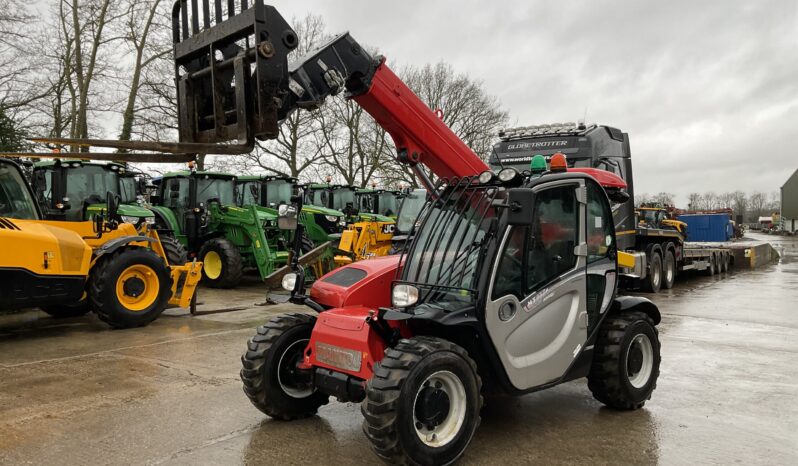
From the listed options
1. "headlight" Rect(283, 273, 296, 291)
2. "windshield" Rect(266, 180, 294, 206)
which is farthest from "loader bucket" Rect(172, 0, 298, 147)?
"windshield" Rect(266, 180, 294, 206)

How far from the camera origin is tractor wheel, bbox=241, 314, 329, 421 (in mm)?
4562

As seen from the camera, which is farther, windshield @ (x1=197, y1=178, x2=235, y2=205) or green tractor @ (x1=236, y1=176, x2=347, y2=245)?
green tractor @ (x1=236, y1=176, x2=347, y2=245)

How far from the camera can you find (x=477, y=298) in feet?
13.2

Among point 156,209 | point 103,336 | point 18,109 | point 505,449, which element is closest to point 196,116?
point 505,449

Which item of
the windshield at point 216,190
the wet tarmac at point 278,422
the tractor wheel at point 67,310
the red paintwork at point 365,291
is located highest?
the windshield at point 216,190

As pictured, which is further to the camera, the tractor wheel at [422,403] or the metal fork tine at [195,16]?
the metal fork tine at [195,16]

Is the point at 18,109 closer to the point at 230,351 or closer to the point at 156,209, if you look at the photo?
the point at 156,209

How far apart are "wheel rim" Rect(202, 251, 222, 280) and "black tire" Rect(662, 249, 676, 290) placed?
33.9 ft

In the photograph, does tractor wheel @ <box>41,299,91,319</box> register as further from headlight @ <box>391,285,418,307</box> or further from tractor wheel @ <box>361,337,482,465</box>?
tractor wheel @ <box>361,337,482,465</box>

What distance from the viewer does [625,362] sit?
16.2ft

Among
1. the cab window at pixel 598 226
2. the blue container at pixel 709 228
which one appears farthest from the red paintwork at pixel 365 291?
the blue container at pixel 709 228

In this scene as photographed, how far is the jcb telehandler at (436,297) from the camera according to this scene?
3.80m

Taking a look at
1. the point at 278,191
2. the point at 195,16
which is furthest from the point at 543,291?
the point at 278,191

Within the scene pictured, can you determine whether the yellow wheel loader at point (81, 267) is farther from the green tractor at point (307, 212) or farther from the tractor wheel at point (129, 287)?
the green tractor at point (307, 212)
